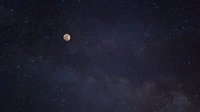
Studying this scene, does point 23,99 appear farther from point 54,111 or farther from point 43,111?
point 54,111

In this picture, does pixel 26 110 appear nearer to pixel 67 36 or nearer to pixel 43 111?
pixel 43 111

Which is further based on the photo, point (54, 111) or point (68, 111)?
point (54, 111)

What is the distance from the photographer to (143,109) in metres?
8.04

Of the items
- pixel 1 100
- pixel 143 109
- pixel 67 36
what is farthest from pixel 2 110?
pixel 143 109

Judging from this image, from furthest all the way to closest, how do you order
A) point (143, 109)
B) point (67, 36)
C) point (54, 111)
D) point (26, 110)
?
point (54, 111), point (26, 110), point (143, 109), point (67, 36)

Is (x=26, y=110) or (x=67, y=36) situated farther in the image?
(x=26, y=110)

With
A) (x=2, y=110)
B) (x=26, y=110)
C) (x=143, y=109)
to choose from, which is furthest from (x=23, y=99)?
(x=143, y=109)

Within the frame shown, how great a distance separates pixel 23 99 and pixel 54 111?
2.20 meters

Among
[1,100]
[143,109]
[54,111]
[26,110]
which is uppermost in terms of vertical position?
[143,109]

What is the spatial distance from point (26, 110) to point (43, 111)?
114 centimetres

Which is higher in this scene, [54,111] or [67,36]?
[67,36]

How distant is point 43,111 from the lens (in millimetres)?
8367

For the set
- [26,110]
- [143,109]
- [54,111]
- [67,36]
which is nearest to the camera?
[67,36]

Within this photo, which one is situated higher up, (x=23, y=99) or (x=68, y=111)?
(x=23, y=99)
